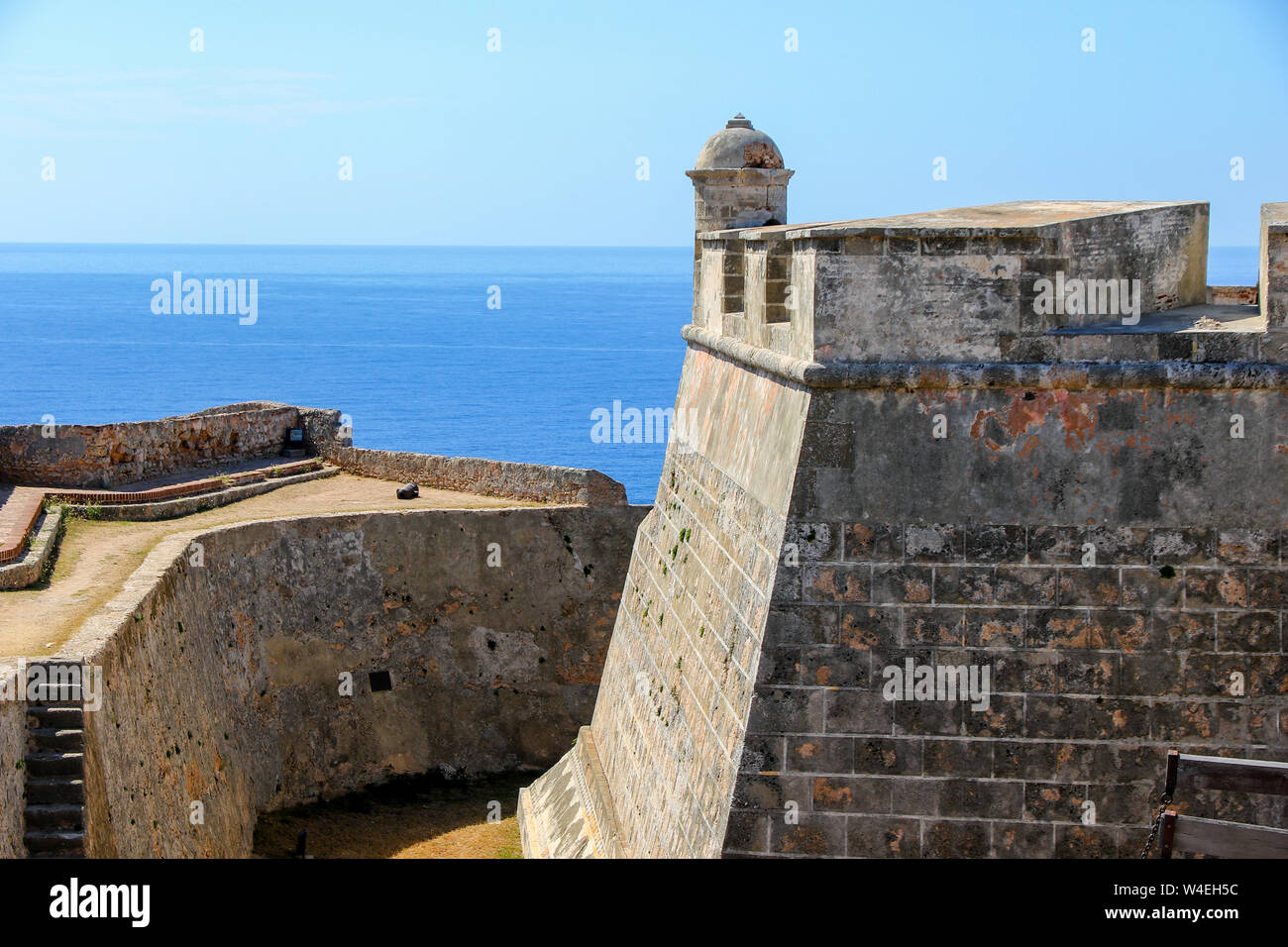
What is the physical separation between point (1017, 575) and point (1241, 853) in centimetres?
201

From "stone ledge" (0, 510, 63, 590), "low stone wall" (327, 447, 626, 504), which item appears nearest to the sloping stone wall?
"low stone wall" (327, 447, 626, 504)

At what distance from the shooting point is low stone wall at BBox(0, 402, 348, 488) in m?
20.0

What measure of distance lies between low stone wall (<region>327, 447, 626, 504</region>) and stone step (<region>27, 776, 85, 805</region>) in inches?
370

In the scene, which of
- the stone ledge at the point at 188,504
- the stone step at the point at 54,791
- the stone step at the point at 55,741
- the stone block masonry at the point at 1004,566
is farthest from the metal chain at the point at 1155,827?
the stone ledge at the point at 188,504

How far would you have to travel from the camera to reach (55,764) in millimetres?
10523

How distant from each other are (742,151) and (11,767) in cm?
873

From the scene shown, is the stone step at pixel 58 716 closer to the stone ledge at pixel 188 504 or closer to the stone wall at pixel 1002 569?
the stone wall at pixel 1002 569

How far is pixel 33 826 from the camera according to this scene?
10.2 m

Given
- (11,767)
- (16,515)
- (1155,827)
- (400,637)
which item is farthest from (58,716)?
(400,637)

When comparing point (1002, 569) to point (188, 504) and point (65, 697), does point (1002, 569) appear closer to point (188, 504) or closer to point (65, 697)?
point (65, 697)

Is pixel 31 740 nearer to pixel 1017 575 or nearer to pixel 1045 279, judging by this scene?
pixel 1017 575

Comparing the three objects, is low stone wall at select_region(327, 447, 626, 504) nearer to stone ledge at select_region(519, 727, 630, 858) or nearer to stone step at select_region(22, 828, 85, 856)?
stone ledge at select_region(519, 727, 630, 858)

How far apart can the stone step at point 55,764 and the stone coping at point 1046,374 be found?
5.70 m
